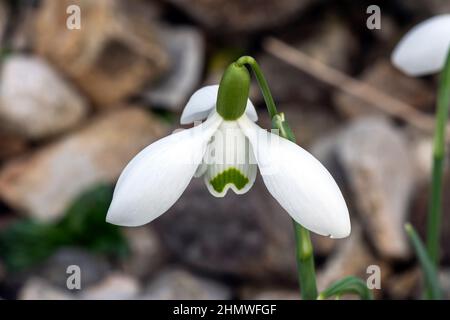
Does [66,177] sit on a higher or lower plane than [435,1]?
lower

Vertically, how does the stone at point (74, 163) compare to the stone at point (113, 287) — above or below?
above

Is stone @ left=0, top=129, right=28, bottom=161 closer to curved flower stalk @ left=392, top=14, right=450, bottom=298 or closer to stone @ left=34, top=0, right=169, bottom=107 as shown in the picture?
stone @ left=34, top=0, right=169, bottom=107

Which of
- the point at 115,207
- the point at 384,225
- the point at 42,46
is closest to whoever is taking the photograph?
the point at 115,207

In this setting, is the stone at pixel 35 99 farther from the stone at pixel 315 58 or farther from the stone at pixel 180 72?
the stone at pixel 315 58

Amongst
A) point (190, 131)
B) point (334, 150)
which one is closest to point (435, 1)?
point (334, 150)

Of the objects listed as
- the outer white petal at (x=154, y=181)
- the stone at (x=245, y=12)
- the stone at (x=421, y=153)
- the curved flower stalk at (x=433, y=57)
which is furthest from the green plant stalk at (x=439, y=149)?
the stone at (x=245, y=12)

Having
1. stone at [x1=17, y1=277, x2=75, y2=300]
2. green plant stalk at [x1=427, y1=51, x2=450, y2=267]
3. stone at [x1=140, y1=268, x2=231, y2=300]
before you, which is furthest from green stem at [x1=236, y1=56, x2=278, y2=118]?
stone at [x1=140, y1=268, x2=231, y2=300]
